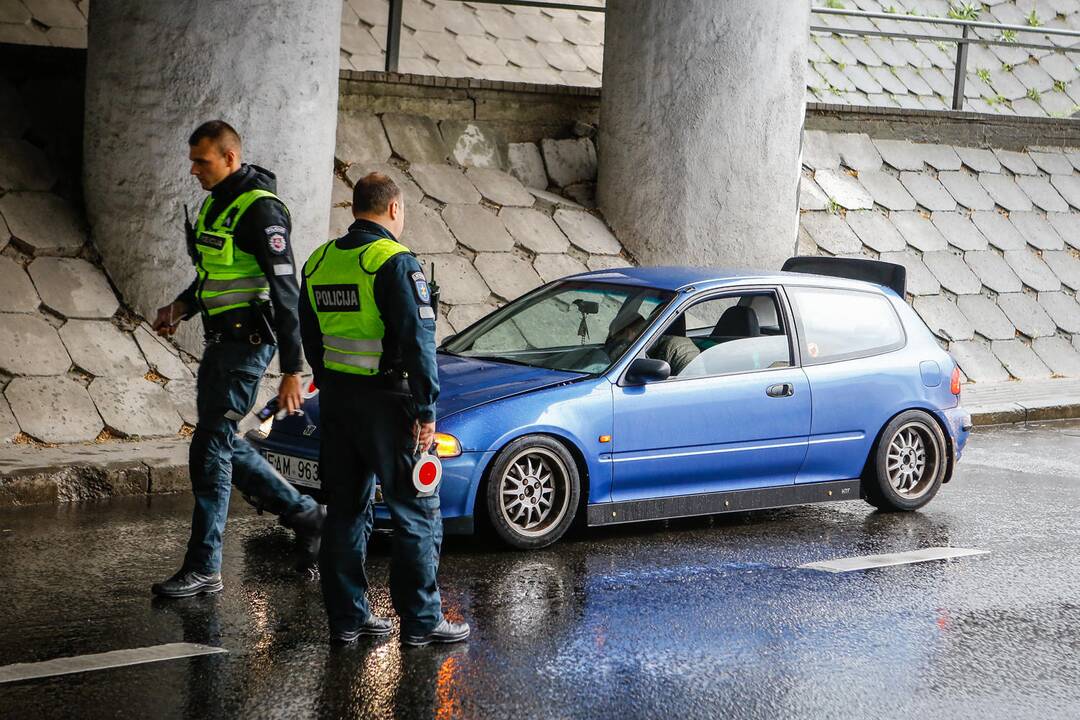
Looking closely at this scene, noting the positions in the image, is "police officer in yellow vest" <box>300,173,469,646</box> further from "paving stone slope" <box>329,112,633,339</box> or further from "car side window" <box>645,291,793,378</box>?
"paving stone slope" <box>329,112,633,339</box>

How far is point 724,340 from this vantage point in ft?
27.9

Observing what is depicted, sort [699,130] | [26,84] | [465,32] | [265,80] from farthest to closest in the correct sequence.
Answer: [465,32], [699,130], [26,84], [265,80]

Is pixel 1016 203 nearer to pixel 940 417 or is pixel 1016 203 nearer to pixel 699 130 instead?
pixel 699 130

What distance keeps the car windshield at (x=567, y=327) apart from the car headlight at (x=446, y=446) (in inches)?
39.4

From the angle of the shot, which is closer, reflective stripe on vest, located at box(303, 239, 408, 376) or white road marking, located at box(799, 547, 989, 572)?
reflective stripe on vest, located at box(303, 239, 408, 376)

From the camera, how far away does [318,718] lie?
501 centimetres

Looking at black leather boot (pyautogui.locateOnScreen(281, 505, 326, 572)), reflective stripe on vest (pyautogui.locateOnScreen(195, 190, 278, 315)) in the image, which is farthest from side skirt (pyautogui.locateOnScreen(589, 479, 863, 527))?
reflective stripe on vest (pyautogui.locateOnScreen(195, 190, 278, 315))

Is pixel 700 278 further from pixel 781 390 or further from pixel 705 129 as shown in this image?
pixel 705 129

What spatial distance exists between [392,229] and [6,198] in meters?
6.64

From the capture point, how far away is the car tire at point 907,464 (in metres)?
9.01

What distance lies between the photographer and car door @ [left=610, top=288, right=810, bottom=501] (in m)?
7.98

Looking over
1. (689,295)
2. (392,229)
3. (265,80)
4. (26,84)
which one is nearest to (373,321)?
(392,229)

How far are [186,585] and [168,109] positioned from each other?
221 inches

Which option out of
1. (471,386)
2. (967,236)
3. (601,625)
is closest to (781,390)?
(471,386)
